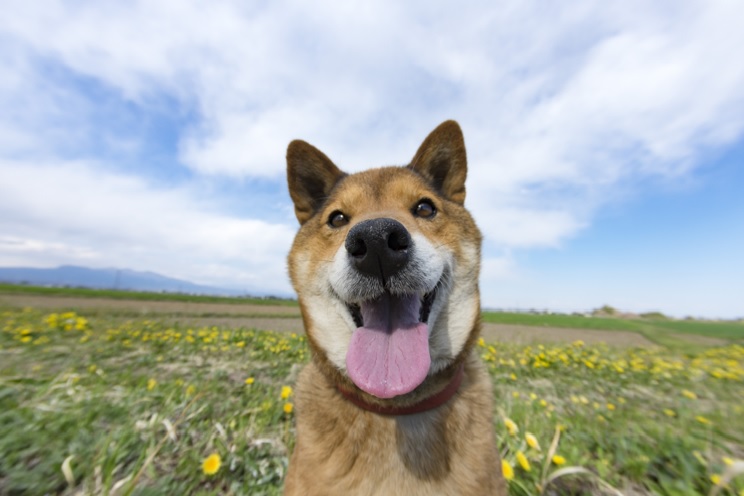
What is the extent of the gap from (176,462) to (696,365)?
28.0 feet

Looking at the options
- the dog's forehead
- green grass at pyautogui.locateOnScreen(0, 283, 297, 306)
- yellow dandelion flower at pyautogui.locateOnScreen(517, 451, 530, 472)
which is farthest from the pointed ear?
green grass at pyautogui.locateOnScreen(0, 283, 297, 306)

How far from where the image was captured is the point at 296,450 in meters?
2.40

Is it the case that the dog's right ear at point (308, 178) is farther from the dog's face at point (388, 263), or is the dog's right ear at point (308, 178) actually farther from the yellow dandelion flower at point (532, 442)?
the yellow dandelion flower at point (532, 442)

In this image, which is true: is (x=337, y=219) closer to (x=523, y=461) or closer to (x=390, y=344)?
(x=390, y=344)

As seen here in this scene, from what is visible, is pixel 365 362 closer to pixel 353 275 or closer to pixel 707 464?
pixel 353 275

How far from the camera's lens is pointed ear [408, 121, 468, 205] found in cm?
339

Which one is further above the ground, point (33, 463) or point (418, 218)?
point (418, 218)

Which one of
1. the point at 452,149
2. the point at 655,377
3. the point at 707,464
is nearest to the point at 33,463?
the point at 452,149

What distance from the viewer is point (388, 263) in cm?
220

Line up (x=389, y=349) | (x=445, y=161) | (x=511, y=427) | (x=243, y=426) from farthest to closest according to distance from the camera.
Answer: (x=445, y=161) → (x=243, y=426) → (x=511, y=427) → (x=389, y=349)

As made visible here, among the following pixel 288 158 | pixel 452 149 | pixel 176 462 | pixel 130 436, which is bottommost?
pixel 176 462

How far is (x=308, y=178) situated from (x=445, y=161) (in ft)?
5.10

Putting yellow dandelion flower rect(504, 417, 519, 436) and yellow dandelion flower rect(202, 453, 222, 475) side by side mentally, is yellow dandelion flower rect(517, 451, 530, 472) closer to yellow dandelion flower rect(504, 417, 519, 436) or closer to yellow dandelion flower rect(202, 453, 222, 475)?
yellow dandelion flower rect(504, 417, 519, 436)

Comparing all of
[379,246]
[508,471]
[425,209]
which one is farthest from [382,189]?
[508,471]
